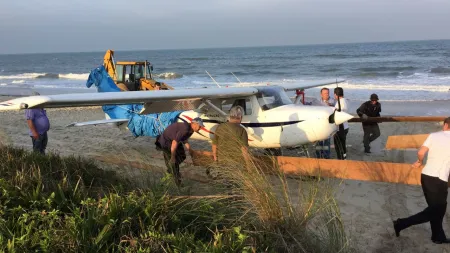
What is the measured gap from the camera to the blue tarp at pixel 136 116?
9320 mm

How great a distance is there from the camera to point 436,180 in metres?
4.46

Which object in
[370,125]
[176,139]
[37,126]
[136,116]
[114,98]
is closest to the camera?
[114,98]

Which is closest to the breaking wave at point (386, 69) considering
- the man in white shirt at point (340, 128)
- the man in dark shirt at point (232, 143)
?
the man in white shirt at point (340, 128)

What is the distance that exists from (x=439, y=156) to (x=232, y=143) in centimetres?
250

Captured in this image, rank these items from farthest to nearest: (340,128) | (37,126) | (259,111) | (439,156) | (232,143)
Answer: (340,128) → (259,111) → (37,126) → (232,143) → (439,156)

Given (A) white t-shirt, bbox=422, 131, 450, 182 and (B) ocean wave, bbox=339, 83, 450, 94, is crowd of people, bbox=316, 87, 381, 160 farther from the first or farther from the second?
(B) ocean wave, bbox=339, 83, 450, 94

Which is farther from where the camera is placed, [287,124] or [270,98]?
[270,98]

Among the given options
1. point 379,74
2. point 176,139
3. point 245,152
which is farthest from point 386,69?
point 245,152

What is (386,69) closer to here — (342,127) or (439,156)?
(342,127)

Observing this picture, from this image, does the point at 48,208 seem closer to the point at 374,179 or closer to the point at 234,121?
the point at 234,121

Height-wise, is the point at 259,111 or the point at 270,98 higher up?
the point at 270,98

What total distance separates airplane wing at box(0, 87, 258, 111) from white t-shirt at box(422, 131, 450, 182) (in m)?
3.86

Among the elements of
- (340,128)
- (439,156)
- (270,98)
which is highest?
(270,98)

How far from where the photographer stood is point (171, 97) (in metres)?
6.76
